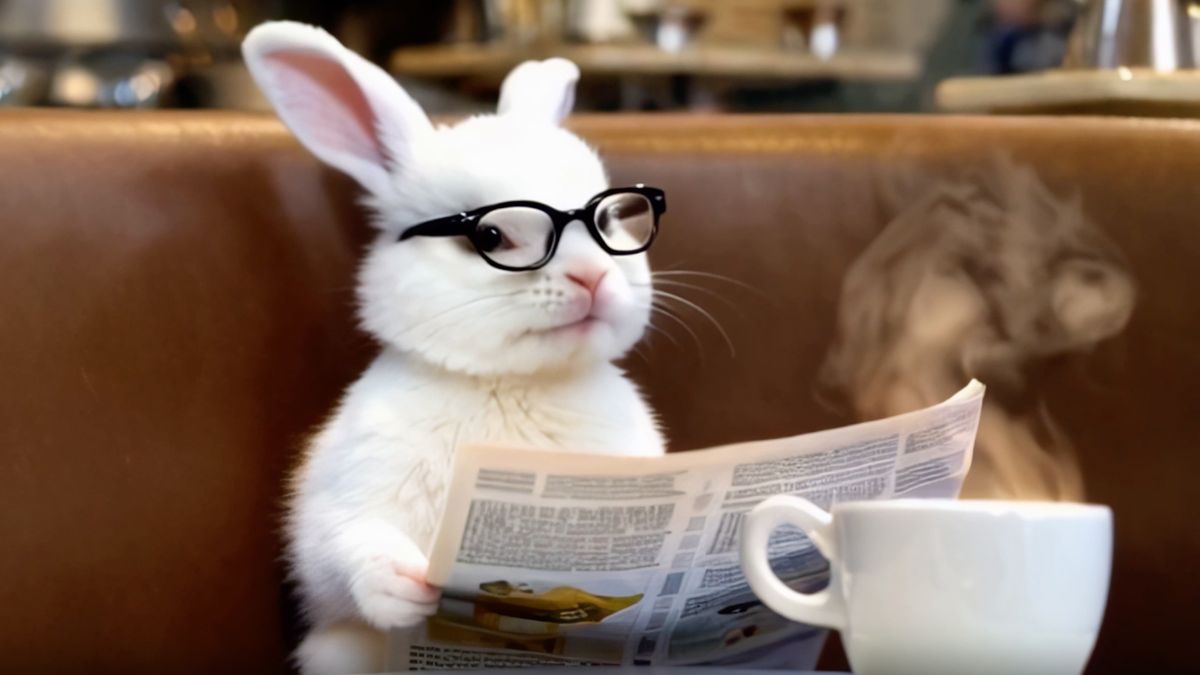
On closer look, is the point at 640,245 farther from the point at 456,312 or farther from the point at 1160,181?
the point at 1160,181

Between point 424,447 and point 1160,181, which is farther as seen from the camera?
point 1160,181

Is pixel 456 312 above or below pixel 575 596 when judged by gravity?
above

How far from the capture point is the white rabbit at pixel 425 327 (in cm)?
81

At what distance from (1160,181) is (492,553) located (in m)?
0.72

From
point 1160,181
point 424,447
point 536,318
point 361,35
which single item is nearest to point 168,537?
point 424,447

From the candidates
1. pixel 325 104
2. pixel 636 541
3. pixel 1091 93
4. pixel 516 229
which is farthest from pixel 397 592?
pixel 1091 93

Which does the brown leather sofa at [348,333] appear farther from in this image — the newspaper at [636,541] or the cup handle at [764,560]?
the cup handle at [764,560]

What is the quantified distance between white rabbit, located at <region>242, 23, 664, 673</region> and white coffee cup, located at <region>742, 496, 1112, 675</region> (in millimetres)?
294

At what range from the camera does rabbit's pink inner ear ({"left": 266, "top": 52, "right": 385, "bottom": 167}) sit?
86cm

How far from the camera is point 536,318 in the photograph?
82cm

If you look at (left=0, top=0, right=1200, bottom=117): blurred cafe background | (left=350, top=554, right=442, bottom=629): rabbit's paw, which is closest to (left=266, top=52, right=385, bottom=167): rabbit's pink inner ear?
(left=350, top=554, right=442, bottom=629): rabbit's paw

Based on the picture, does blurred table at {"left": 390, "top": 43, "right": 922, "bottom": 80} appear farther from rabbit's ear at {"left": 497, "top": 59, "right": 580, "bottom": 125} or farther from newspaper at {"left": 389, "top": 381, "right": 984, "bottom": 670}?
newspaper at {"left": 389, "top": 381, "right": 984, "bottom": 670}

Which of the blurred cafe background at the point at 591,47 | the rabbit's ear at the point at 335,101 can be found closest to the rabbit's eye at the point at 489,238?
the rabbit's ear at the point at 335,101

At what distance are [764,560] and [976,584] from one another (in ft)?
0.38
